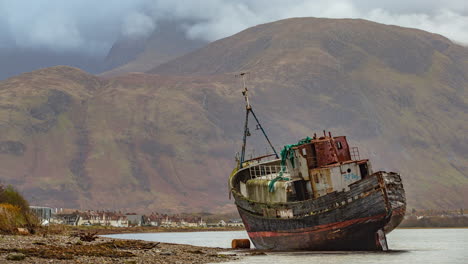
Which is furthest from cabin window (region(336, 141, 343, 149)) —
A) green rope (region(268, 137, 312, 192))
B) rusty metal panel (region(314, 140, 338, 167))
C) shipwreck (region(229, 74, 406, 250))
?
green rope (region(268, 137, 312, 192))

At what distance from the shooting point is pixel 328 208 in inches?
2062

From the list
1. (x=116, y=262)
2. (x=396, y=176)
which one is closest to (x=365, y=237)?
(x=396, y=176)

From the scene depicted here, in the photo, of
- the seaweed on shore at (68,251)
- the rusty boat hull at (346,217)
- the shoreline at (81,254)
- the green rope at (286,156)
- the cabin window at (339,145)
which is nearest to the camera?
the shoreline at (81,254)

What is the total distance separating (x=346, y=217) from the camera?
169 ft

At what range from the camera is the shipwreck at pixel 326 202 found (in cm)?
5091

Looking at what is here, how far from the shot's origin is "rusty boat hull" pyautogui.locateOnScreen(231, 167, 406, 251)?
1989 inches

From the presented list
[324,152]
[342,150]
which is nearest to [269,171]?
[342,150]

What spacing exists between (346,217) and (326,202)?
2156 millimetres

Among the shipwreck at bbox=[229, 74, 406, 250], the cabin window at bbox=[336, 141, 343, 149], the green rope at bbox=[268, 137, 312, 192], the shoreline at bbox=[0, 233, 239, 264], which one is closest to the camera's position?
the shoreline at bbox=[0, 233, 239, 264]

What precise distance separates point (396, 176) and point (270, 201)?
13081 mm

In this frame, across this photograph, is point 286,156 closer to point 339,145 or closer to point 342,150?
point 339,145

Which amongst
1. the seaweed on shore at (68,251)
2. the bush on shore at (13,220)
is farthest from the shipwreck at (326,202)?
the bush on shore at (13,220)

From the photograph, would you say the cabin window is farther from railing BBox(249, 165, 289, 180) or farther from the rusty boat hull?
railing BBox(249, 165, 289, 180)

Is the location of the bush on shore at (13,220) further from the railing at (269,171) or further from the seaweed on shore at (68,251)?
the railing at (269,171)
